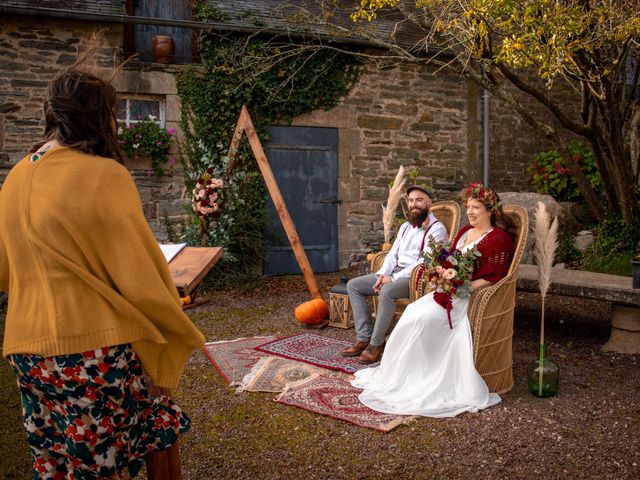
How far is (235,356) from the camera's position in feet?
18.6

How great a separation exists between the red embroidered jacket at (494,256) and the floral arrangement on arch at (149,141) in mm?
5629

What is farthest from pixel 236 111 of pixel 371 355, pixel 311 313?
pixel 371 355

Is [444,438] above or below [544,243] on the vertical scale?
below

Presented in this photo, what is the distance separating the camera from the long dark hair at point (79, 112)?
2.08 metres

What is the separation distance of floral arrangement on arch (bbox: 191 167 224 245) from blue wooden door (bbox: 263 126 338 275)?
126 cm

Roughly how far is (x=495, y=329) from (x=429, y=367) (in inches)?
21.8

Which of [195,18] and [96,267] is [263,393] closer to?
[96,267]

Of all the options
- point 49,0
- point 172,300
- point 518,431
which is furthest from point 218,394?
point 49,0

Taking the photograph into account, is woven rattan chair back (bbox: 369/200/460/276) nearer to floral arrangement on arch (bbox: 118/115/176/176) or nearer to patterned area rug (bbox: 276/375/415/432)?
patterned area rug (bbox: 276/375/415/432)

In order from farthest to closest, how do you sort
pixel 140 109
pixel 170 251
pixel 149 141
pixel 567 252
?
pixel 567 252, pixel 140 109, pixel 149 141, pixel 170 251

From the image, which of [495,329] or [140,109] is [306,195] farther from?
[495,329]

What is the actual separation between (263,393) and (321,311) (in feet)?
6.83

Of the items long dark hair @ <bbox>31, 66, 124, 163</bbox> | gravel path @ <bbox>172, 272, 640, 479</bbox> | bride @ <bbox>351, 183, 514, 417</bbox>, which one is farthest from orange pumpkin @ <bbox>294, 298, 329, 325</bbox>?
long dark hair @ <bbox>31, 66, 124, 163</bbox>

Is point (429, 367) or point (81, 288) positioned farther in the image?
point (429, 367)
